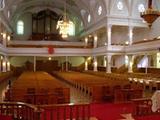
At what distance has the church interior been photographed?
9.55 meters

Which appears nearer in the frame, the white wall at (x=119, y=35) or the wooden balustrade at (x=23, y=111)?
the wooden balustrade at (x=23, y=111)

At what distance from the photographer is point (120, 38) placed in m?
36.6

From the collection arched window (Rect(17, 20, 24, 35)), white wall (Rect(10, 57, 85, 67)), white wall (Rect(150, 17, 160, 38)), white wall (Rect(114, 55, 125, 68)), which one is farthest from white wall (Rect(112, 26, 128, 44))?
arched window (Rect(17, 20, 24, 35))

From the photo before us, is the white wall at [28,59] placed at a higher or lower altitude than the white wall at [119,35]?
lower

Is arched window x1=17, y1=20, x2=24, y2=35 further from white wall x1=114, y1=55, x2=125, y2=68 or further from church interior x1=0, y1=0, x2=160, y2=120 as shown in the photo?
white wall x1=114, y1=55, x2=125, y2=68

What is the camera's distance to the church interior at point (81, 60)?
31.3 feet

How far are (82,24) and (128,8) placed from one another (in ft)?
44.9

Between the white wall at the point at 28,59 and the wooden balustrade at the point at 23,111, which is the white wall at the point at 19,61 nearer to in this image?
the white wall at the point at 28,59

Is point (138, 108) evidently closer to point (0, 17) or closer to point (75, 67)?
point (0, 17)

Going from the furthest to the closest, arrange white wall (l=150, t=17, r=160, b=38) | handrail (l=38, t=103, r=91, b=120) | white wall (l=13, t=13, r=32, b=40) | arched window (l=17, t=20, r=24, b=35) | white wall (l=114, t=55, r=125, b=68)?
white wall (l=13, t=13, r=32, b=40) < arched window (l=17, t=20, r=24, b=35) < white wall (l=114, t=55, r=125, b=68) < white wall (l=150, t=17, r=160, b=38) < handrail (l=38, t=103, r=91, b=120)

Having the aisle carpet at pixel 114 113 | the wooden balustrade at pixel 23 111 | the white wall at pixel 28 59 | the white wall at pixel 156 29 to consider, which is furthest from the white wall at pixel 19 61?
the wooden balustrade at pixel 23 111

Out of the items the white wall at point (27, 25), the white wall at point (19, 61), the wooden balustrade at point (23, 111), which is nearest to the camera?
the wooden balustrade at point (23, 111)

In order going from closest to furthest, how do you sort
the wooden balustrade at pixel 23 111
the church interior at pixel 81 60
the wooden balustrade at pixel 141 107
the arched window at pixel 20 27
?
the wooden balustrade at pixel 23 111
the wooden balustrade at pixel 141 107
the church interior at pixel 81 60
the arched window at pixel 20 27

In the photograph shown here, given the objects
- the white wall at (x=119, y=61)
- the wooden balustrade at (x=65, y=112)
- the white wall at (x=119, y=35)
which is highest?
the white wall at (x=119, y=35)
